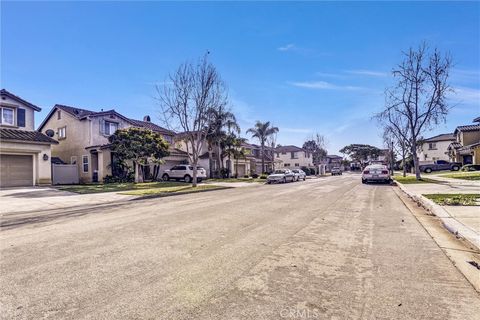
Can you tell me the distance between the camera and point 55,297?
3.63m

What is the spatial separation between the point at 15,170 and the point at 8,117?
15.1ft

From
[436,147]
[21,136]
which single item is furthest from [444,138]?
[21,136]

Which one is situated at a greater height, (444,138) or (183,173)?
(444,138)

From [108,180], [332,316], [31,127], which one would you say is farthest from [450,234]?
[31,127]

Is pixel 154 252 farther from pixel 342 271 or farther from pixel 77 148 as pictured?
pixel 77 148

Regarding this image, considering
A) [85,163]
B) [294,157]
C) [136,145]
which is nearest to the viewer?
[136,145]

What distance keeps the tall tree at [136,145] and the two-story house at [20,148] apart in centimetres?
508

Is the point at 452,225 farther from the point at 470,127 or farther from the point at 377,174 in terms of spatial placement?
the point at 470,127

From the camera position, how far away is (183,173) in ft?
112

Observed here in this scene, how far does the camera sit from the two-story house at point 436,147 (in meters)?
62.0

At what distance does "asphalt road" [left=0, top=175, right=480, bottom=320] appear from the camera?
10.9 ft

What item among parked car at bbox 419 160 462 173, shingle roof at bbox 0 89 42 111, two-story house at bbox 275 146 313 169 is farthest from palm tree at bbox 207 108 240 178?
two-story house at bbox 275 146 313 169

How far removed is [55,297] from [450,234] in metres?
7.68

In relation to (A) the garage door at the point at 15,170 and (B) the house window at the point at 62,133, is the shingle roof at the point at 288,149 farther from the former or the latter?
(A) the garage door at the point at 15,170
